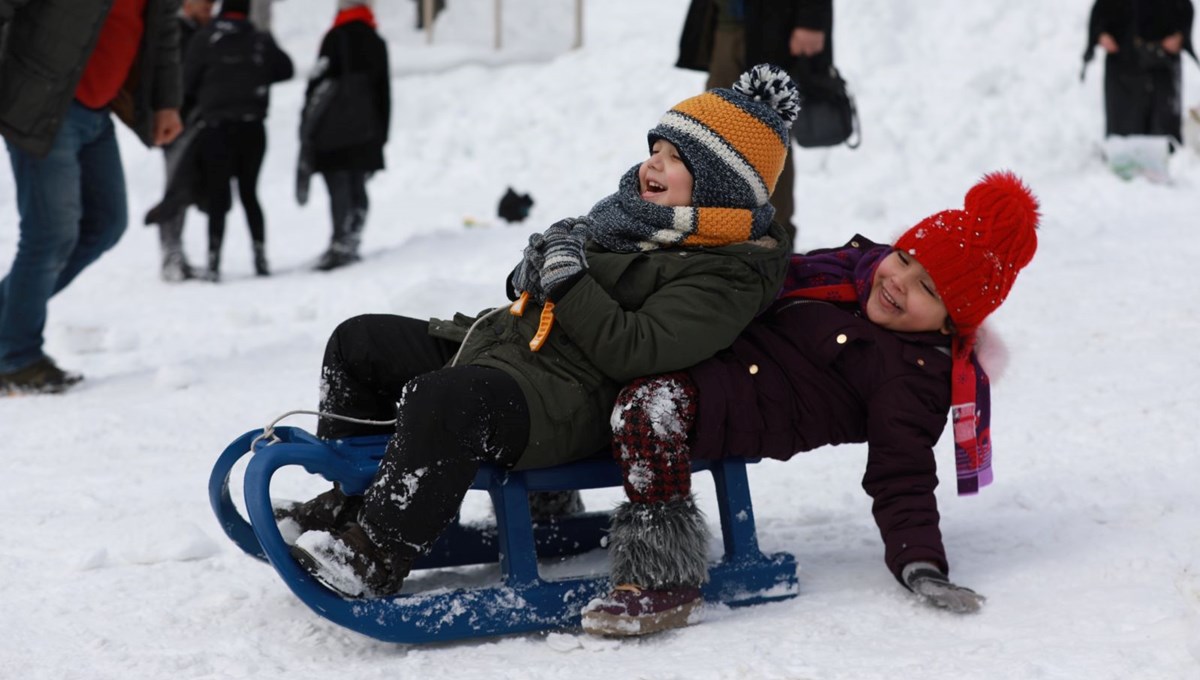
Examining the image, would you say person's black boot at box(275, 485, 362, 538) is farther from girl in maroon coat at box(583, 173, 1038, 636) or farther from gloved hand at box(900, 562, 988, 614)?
gloved hand at box(900, 562, 988, 614)

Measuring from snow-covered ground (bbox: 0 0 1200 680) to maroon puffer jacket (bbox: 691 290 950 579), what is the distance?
20cm

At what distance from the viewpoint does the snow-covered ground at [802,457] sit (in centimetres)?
251

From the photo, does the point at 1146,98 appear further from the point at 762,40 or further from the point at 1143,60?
the point at 762,40

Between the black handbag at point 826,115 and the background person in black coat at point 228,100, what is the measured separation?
3890mm

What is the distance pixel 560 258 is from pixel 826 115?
2995 mm

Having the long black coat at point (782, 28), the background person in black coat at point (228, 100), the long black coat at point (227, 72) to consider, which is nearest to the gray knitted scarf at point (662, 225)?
the long black coat at point (782, 28)

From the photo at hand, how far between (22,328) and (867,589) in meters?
3.29

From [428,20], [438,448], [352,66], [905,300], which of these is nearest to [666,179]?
[905,300]

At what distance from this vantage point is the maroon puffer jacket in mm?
2742

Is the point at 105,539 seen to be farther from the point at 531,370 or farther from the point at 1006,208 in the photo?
the point at 1006,208

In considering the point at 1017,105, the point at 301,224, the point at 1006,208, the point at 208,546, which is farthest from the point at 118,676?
the point at 1017,105

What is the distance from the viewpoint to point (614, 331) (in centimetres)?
264

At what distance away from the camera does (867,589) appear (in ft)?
9.28

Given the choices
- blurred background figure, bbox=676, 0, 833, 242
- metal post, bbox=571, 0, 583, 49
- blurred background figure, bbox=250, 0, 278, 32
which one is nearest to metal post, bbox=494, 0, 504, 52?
metal post, bbox=571, 0, 583, 49
